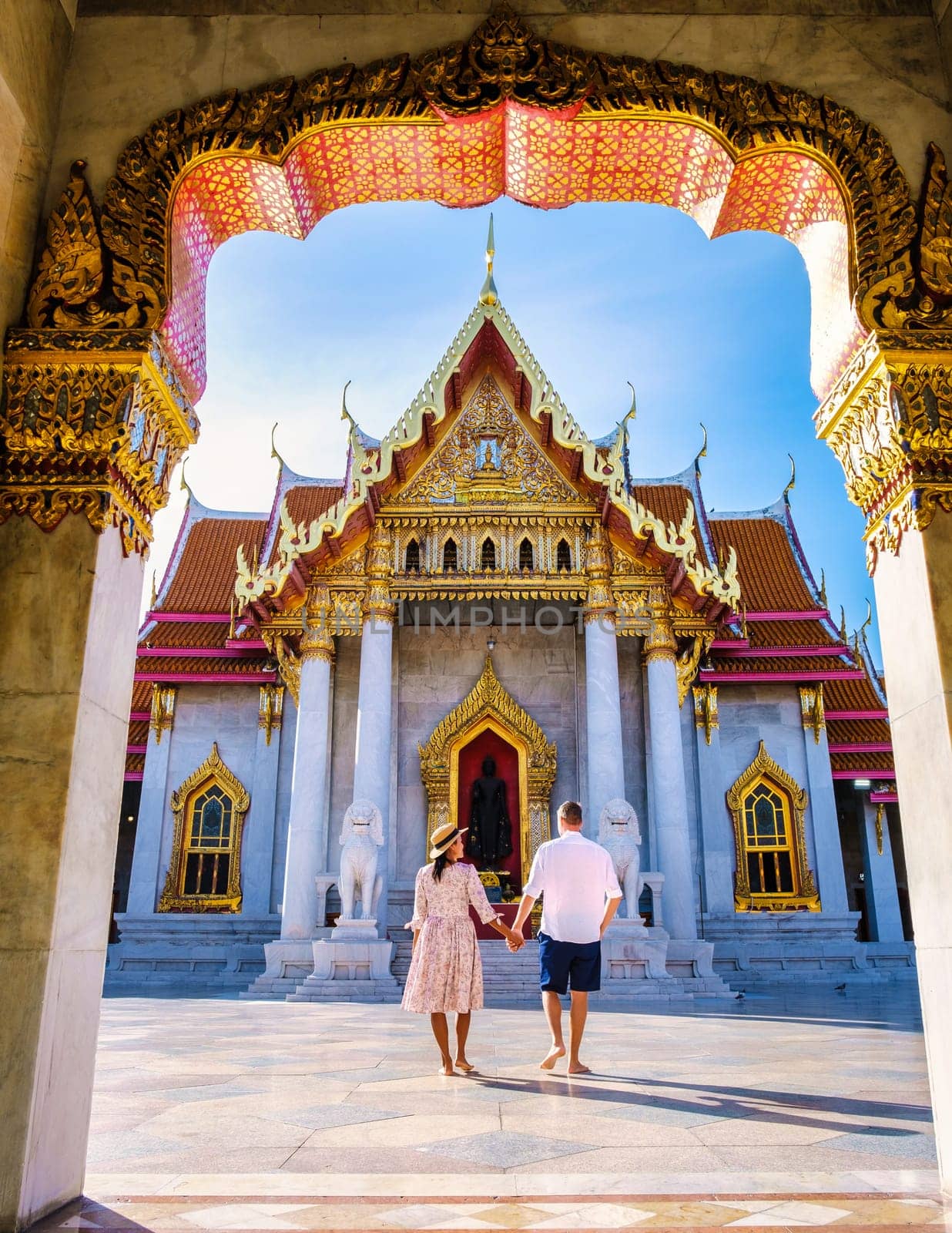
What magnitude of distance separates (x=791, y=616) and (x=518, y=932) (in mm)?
12122

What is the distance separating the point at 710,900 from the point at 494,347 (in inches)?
319

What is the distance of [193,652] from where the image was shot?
52.0 ft

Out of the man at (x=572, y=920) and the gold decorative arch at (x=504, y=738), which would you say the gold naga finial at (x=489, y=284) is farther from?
the man at (x=572, y=920)

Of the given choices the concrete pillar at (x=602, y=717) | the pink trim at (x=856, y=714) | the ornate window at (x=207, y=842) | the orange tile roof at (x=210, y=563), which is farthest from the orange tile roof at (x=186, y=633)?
the pink trim at (x=856, y=714)

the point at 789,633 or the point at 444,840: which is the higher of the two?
the point at 789,633

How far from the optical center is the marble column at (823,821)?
14578 mm

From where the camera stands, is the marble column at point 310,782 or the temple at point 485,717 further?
the temple at point 485,717

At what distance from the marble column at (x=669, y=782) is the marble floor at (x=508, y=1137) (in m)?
5.83

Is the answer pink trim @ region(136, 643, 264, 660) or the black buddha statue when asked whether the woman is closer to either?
the black buddha statue

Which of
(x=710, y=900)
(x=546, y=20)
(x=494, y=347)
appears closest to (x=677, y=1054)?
(x=546, y=20)

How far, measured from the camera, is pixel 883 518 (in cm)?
357

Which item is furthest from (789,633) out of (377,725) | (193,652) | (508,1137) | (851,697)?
(508,1137)

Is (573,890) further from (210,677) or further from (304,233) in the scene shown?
(210,677)

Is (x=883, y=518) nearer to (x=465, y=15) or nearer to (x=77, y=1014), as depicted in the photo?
(x=465, y=15)
